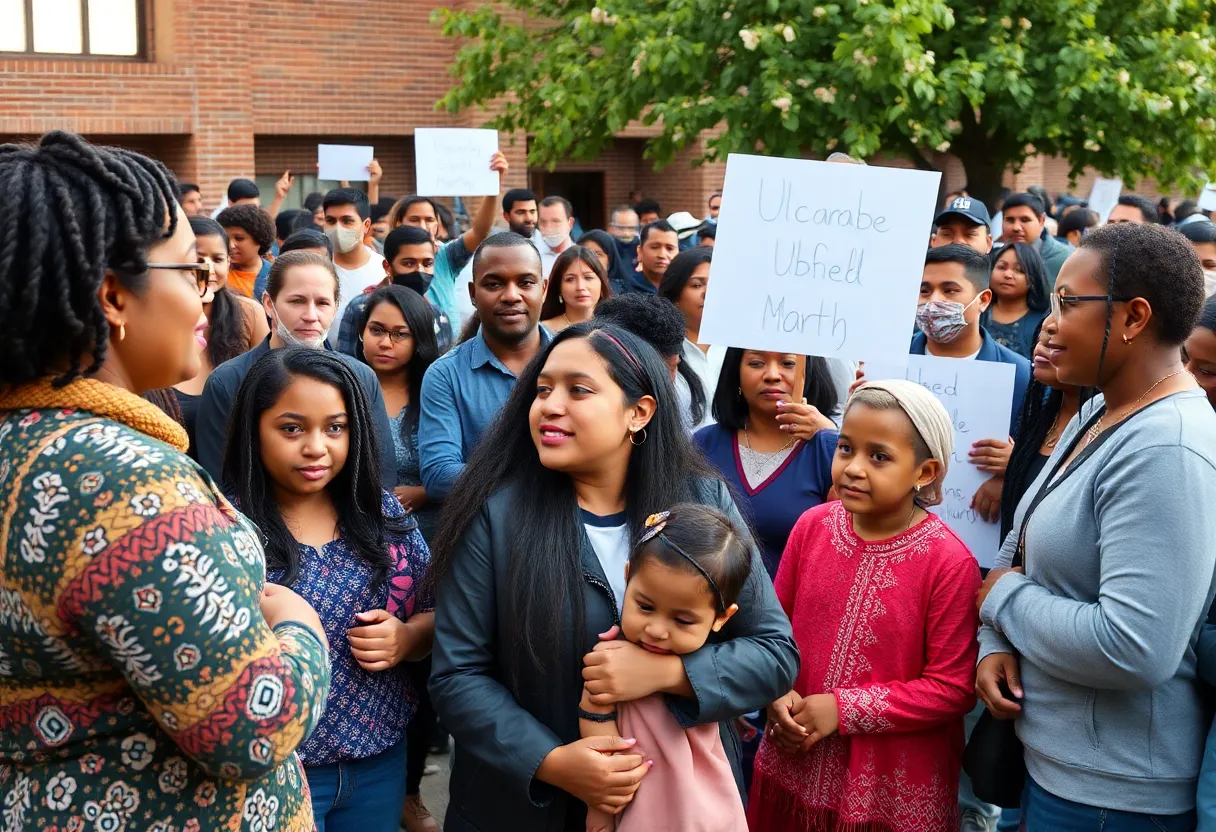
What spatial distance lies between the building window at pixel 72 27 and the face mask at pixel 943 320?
39.9 ft

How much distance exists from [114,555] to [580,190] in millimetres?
17423

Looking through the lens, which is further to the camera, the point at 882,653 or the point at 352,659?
the point at 882,653

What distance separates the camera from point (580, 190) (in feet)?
61.0

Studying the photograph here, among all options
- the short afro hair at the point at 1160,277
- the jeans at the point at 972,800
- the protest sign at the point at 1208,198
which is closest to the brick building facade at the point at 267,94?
the protest sign at the point at 1208,198

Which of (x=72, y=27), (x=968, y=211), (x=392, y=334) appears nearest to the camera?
(x=392, y=334)

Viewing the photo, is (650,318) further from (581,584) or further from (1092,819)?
(1092,819)

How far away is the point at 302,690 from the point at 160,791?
265 millimetres

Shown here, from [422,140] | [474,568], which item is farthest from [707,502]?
[422,140]

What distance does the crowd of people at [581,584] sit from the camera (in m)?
1.65

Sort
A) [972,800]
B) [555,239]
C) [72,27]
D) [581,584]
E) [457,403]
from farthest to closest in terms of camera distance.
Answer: [72,27], [555,239], [457,403], [972,800], [581,584]

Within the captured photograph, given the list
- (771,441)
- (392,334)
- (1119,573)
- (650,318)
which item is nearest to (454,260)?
(392,334)

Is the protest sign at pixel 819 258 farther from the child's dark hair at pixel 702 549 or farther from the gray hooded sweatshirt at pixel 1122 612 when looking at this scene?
the child's dark hair at pixel 702 549

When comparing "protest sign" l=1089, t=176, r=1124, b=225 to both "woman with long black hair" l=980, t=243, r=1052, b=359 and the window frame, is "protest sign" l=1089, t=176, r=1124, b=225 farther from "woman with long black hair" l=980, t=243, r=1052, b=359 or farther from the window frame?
the window frame

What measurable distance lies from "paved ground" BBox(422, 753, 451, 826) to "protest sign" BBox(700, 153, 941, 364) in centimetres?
215
